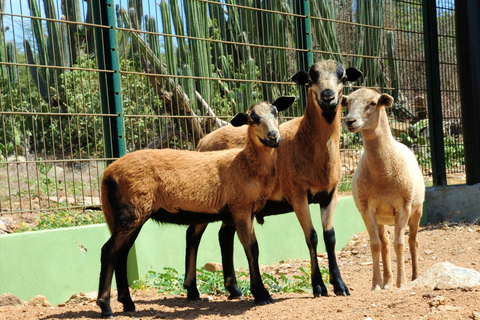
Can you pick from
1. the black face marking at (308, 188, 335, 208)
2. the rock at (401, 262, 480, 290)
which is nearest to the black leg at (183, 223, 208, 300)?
the black face marking at (308, 188, 335, 208)

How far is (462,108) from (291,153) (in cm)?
590

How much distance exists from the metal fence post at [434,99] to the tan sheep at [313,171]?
5.49 metres

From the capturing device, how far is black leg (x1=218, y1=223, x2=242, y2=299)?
6152 millimetres

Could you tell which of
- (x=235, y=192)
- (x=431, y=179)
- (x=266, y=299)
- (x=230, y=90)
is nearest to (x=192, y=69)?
(x=230, y=90)

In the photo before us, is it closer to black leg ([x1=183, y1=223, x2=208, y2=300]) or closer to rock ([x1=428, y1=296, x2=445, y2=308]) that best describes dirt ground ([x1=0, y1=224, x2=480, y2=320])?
rock ([x1=428, y1=296, x2=445, y2=308])

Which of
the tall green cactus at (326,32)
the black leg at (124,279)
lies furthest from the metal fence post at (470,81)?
the black leg at (124,279)

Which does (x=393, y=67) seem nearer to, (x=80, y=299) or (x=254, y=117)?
(x=254, y=117)

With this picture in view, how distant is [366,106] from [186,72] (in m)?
2.93

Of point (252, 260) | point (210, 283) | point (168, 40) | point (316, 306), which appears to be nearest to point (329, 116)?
point (252, 260)

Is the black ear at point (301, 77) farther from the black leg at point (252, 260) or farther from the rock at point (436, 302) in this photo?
the rock at point (436, 302)

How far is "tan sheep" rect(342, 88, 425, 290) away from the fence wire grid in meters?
2.51

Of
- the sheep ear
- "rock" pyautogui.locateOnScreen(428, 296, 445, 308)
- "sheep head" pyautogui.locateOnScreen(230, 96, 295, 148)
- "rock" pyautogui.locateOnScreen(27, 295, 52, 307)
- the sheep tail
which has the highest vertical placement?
the sheep ear

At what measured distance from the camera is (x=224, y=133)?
700cm

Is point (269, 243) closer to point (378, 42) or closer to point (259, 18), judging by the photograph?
point (259, 18)
